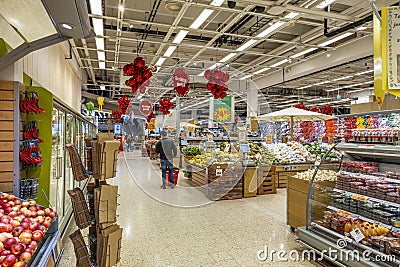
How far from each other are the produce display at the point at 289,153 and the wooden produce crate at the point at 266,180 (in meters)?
0.91

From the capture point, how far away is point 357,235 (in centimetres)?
316

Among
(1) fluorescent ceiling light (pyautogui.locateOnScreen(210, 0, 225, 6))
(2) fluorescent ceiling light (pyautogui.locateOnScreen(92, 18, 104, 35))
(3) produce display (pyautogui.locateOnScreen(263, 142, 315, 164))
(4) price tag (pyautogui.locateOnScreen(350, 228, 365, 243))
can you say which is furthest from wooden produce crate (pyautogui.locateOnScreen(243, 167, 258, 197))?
(2) fluorescent ceiling light (pyautogui.locateOnScreen(92, 18, 104, 35))

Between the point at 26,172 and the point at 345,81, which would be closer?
the point at 26,172

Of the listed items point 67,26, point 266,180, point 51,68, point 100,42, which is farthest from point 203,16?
point 67,26

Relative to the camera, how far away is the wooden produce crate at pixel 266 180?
763cm

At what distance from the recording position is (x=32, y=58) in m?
4.50

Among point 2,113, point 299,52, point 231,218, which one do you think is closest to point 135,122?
point 299,52

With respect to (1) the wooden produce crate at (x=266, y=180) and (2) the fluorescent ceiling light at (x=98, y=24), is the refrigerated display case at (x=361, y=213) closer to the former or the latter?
(1) the wooden produce crate at (x=266, y=180)

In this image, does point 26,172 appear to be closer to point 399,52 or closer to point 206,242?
point 206,242

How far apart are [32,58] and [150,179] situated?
6.65 m

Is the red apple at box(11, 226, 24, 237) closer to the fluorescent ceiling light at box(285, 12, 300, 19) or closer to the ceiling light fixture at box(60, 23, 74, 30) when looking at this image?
the ceiling light fixture at box(60, 23, 74, 30)

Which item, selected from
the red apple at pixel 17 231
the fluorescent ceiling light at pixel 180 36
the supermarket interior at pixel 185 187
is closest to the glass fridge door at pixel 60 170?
the supermarket interior at pixel 185 187

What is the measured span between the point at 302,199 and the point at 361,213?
1.14 metres

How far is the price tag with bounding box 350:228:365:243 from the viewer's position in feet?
10.3
